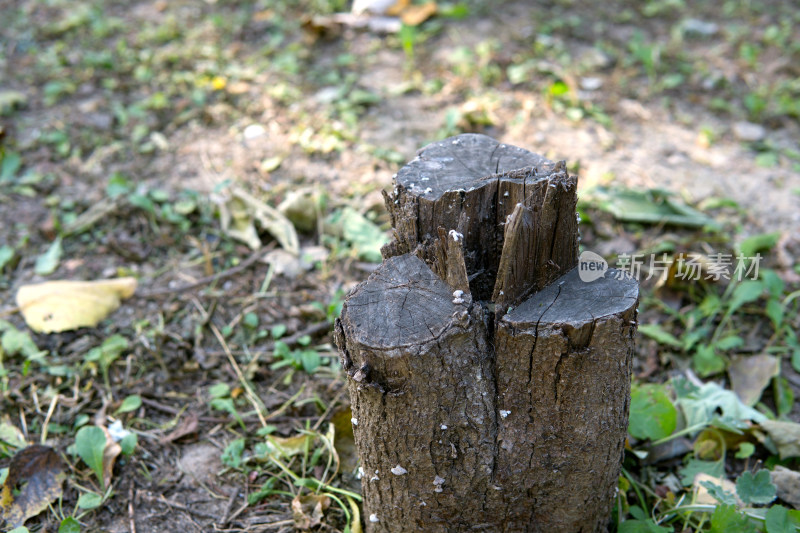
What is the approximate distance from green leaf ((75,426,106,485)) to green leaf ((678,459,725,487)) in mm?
1853

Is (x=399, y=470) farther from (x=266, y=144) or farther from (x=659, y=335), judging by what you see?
(x=266, y=144)

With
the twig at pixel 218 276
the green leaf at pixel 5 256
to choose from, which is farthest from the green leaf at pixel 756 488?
the green leaf at pixel 5 256

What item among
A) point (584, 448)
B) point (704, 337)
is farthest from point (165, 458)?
point (704, 337)

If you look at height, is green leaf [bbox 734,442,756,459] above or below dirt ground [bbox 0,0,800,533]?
below

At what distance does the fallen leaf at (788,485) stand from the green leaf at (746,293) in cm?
79

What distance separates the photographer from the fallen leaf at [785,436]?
2062 mm

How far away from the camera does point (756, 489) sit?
5.84ft

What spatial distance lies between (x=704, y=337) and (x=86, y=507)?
237 cm

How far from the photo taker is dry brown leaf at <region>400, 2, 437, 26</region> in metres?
4.86

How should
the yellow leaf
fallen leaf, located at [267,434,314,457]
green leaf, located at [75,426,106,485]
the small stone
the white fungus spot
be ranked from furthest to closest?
the small stone, the yellow leaf, fallen leaf, located at [267,434,314,457], green leaf, located at [75,426,106,485], the white fungus spot

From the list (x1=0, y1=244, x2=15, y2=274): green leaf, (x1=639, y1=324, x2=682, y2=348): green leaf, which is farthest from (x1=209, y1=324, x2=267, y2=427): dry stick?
(x1=639, y1=324, x2=682, y2=348): green leaf

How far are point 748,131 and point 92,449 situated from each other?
382cm

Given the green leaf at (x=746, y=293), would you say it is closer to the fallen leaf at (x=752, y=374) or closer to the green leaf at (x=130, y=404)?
the fallen leaf at (x=752, y=374)

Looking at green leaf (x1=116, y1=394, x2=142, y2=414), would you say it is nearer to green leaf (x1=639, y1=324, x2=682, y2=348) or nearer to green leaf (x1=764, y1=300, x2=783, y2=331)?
green leaf (x1=639, y1=324, x2=682, y2=348)
